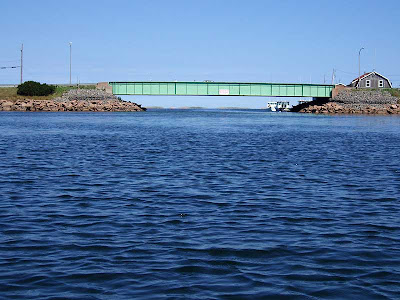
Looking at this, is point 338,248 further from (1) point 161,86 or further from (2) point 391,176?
(1) point 161,86

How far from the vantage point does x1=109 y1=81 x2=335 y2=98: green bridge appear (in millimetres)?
129250

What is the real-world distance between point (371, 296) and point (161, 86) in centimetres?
12297

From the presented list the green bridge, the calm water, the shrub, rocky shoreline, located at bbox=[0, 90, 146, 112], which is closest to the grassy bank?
the shrub

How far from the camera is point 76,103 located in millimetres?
128375

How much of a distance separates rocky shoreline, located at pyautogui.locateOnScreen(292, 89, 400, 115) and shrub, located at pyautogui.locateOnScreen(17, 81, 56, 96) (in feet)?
212

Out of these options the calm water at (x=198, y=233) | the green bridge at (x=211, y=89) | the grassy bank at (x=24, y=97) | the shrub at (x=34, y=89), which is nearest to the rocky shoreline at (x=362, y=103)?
the green bridge at (x=211, y=89)

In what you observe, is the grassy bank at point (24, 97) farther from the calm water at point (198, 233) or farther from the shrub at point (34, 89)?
the calm water at point (198, 233)

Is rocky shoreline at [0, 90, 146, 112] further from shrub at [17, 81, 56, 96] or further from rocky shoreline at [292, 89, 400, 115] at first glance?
rocky shoreline at [292, 89, 400, 115]

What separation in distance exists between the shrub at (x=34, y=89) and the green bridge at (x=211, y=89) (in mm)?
14410

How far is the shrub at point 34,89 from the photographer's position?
130000 mm

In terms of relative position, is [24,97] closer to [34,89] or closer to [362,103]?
[34,89]

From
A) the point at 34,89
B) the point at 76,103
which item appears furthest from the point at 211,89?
the point at 34,89

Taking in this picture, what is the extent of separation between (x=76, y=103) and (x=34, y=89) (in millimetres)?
10582

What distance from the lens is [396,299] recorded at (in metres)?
8.17
